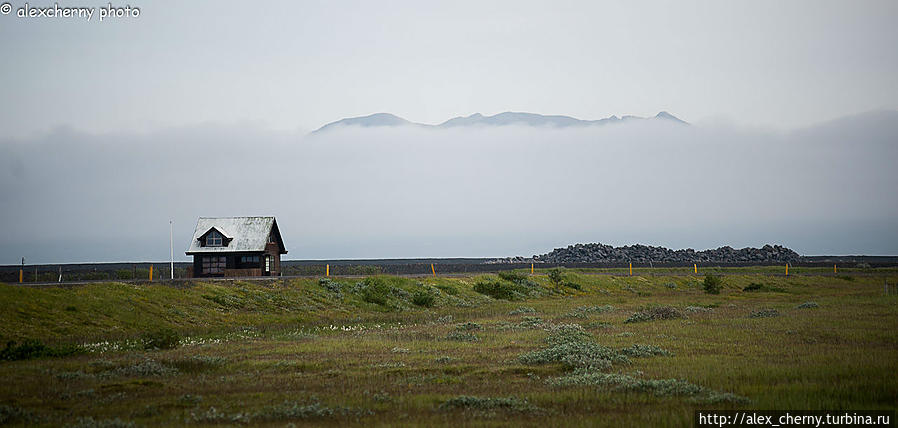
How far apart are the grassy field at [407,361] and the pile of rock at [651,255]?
8476 cm

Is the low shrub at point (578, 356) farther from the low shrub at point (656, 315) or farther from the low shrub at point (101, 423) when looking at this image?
the low shrub at point (101, 423)

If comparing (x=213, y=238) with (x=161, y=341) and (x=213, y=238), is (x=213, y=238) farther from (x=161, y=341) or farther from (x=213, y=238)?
(x=161, y=341)

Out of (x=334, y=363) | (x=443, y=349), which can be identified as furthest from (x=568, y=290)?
(x=334, y=363)

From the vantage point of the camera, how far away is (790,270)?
94.2 meters

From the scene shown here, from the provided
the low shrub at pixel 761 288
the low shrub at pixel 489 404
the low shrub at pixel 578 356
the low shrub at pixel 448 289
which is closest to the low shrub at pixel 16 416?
the low shrub at pixel 489 404

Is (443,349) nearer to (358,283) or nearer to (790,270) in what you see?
(358,283)

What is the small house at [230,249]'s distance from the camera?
60.3 m

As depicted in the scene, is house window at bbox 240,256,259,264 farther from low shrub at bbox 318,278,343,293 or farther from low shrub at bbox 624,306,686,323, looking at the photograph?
low shrub at bbox 624,306,686,323

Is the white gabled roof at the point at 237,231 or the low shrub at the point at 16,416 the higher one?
the white gabled roof at the point at 237,231

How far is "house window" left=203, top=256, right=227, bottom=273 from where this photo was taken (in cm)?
6078

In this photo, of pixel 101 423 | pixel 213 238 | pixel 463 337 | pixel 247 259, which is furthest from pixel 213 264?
pixel 101 423

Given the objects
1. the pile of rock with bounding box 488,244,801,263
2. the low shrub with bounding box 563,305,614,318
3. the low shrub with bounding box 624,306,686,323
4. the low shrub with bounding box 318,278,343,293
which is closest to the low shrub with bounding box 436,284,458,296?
the low shrub with bounding box 318,278,343,293

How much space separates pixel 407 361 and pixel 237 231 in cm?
4482

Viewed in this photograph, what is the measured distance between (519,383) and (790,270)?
295 ft
